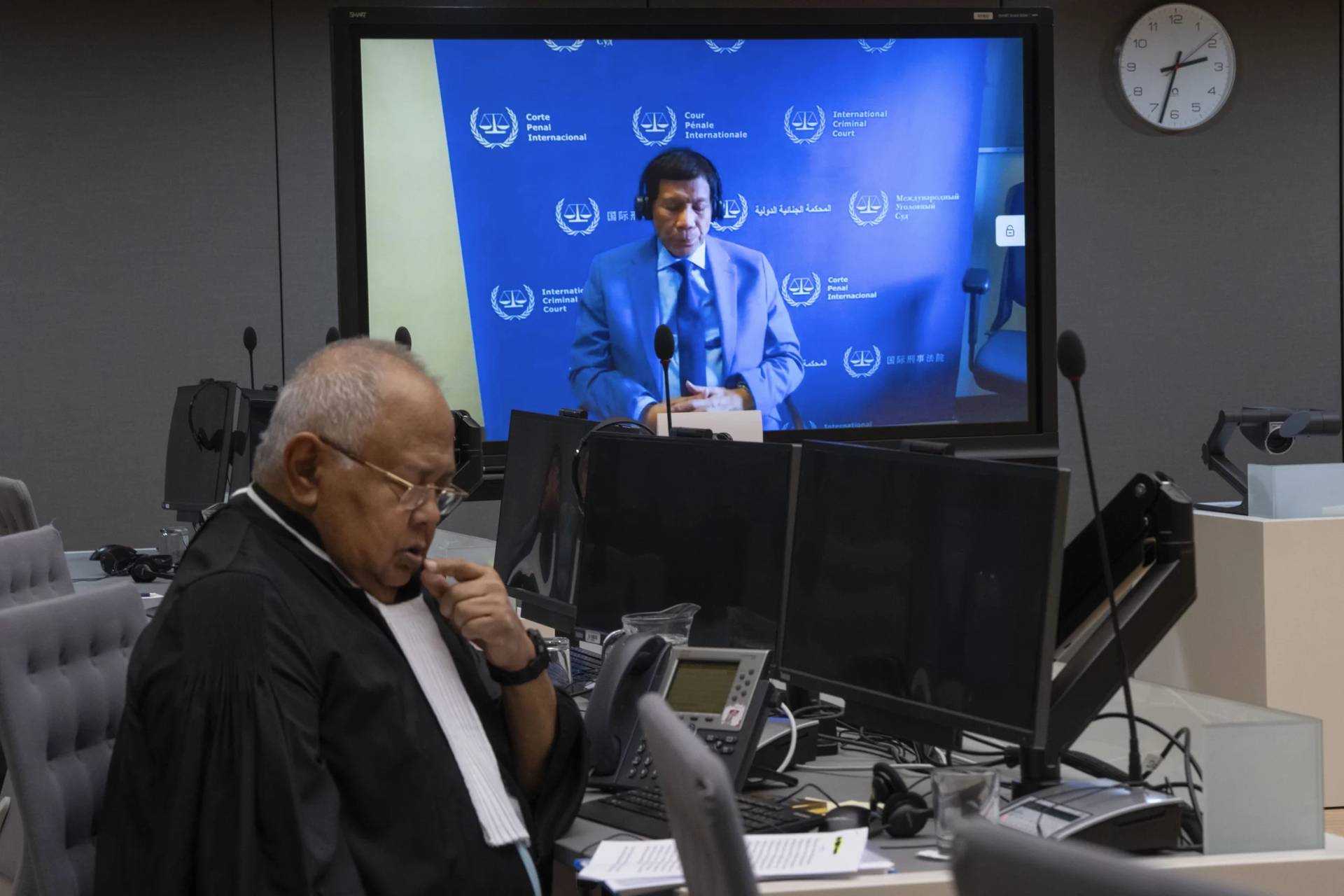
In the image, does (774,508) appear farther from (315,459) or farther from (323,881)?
(323,881)

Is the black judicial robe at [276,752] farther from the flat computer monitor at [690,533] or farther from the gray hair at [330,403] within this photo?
the flat computer monitor at [690,533]

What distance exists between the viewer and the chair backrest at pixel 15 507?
13.8ft

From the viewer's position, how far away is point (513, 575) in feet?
10.3

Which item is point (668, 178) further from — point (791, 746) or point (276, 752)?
point (276, 752)

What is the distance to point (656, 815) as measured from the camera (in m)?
1.94

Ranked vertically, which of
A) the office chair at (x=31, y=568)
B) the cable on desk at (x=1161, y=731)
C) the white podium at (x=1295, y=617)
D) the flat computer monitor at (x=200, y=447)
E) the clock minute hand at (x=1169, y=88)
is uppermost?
the clock minute hand at (x=1169, y=88)

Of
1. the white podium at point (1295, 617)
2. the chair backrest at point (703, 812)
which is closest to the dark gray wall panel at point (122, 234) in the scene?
the white podium at point (1295, 617)

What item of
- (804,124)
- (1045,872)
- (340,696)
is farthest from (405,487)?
(804,124)

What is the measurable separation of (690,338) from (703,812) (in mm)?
3692

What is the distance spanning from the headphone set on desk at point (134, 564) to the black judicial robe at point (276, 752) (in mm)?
2720

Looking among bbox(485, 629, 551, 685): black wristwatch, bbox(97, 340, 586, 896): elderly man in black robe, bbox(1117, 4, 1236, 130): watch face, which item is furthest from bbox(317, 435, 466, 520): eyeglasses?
bbox(1117, 4, 1236, 130): watch face

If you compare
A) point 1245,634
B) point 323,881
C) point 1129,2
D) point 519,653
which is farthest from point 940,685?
point 1129,2

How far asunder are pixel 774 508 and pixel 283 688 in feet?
3.25

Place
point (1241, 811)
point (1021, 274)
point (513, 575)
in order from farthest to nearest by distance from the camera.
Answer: point (1021, 274) → point (513, 575) → point (1241, 811)
